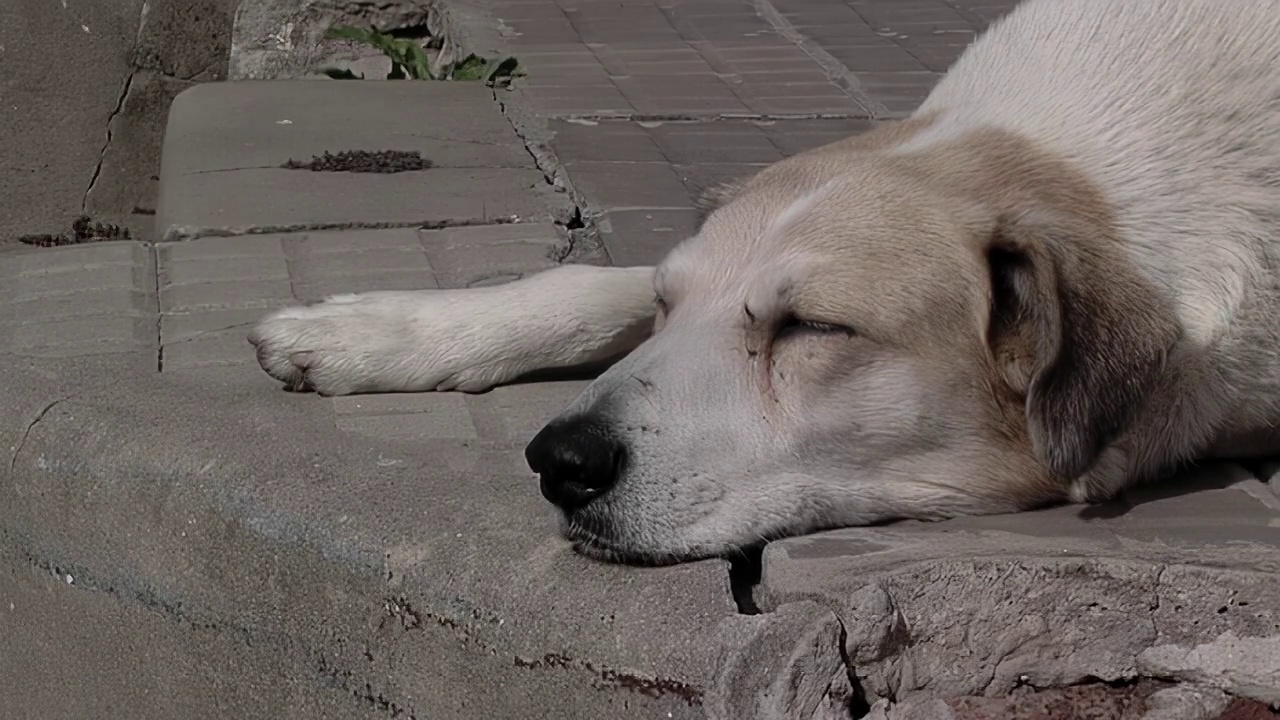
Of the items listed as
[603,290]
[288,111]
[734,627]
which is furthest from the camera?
[288,111]

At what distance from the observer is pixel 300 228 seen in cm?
465

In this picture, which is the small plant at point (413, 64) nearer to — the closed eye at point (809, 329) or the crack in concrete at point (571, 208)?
the crack in concrete at point (571, 208)

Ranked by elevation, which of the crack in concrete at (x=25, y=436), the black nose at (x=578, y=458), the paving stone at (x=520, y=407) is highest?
the black nose at (x=578, y=458)

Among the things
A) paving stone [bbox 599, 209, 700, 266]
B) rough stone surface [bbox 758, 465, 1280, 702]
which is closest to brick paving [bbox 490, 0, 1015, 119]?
paving stone [bbox 599, 209, 700, 266]

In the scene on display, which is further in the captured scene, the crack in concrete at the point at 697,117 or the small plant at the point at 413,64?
the small plant at the point at 413,64

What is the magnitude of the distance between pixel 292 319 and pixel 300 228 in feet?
3.94

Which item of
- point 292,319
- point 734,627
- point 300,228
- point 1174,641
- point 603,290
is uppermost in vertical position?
point 1174,641

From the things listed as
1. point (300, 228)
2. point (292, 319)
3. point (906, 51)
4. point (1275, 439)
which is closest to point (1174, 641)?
point (1275, 439)

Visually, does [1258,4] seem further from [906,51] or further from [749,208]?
[906,51]

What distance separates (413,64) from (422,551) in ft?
15.3

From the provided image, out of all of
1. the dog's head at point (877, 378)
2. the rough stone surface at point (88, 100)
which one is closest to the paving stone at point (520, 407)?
the dog's head at point (877, 378)

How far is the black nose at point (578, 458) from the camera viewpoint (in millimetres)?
2570

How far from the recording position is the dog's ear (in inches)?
100

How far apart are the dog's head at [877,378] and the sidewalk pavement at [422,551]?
8cm
